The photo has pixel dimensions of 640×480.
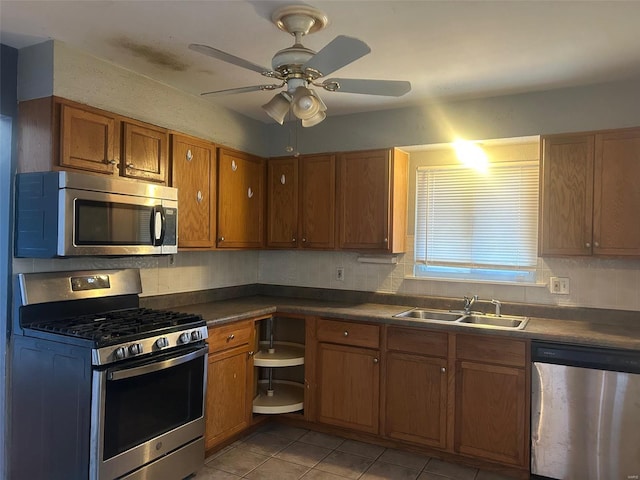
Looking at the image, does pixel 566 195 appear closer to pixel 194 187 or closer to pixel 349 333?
pixel 349 333

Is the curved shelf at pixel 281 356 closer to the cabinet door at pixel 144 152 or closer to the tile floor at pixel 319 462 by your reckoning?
the tile floor at pixel 319 462

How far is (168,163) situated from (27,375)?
1452 millimetres

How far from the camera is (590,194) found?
2871mm

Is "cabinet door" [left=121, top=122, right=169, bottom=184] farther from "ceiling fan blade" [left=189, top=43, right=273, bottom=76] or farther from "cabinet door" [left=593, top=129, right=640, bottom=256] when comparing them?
"cabinet door" [left=593, top=129, right=640, bottom=256]

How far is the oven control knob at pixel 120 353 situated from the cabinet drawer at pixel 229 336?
71cm

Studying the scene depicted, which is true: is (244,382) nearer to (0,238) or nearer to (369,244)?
(369,244)

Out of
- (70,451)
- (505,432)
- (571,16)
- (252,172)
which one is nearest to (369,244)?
(252,172)

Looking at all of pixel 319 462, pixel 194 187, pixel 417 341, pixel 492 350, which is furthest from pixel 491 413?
pixel 194 187

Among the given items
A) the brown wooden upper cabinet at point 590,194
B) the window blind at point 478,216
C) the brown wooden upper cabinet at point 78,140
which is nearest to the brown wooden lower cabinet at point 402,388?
the brown wooden upper cabinet at point 590,194

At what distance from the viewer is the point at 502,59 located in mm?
2627

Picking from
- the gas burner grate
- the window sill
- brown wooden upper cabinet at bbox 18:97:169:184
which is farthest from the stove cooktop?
the window sill

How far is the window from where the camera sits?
3.39 m

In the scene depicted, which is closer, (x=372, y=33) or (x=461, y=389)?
(x=372, y=33)

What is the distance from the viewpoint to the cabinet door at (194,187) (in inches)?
123
